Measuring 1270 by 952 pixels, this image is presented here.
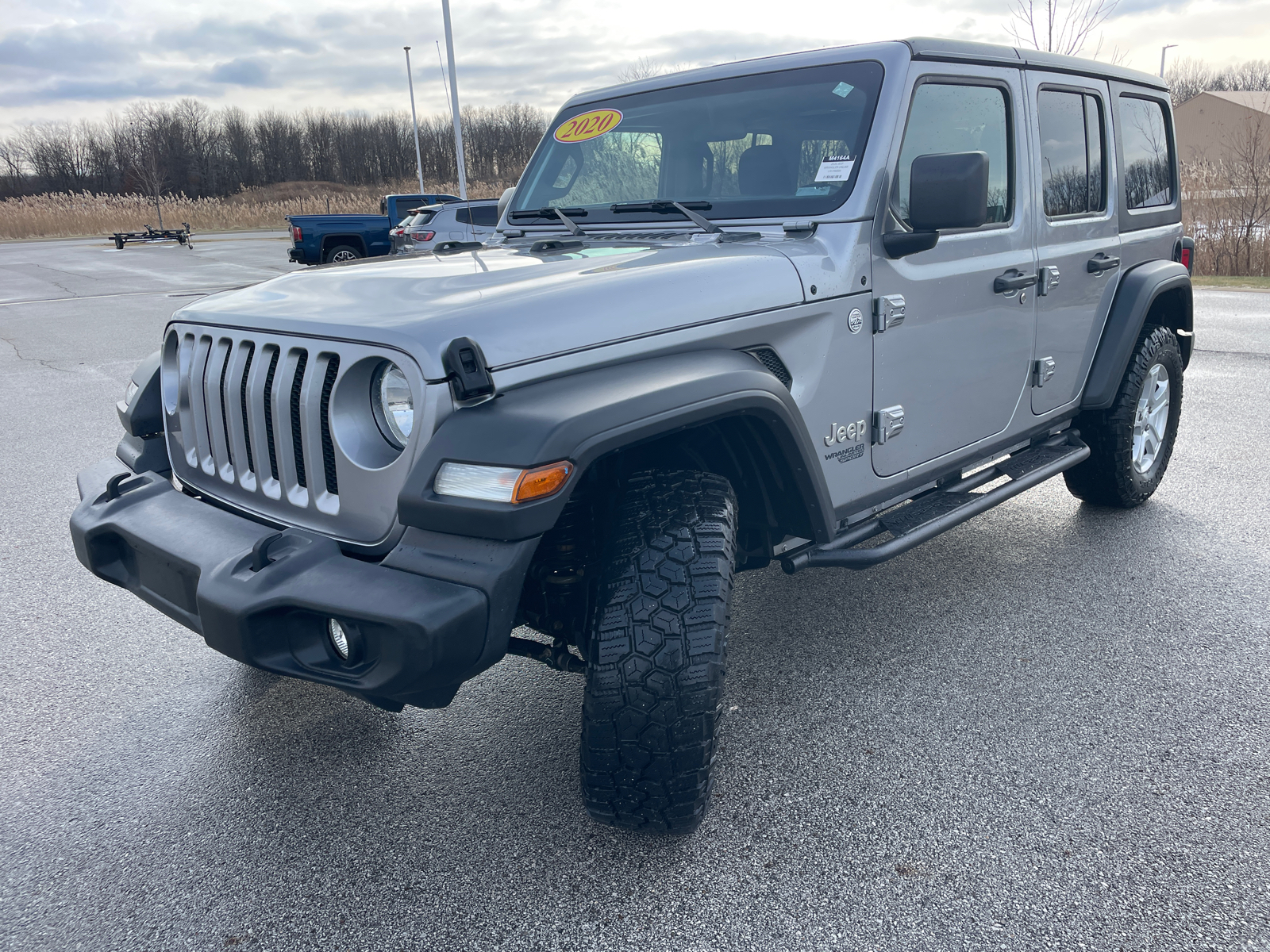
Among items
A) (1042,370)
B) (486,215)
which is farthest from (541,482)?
(486,215)

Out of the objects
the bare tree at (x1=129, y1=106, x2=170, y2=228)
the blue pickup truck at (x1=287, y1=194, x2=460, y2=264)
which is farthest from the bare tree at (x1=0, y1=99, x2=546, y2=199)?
the blue pickup truck at (x1=287, y1=194, x2=460, y2=264)

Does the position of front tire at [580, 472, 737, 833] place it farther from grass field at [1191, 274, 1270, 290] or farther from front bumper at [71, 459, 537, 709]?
grass field at [1191, 274, 1270, 290]

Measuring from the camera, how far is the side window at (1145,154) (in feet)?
13.4

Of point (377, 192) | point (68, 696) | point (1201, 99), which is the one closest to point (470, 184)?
point (377, 192)

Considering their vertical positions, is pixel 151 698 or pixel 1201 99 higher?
pixel 1201 99

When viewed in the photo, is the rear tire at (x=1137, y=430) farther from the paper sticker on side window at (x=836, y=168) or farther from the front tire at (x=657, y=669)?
the front tire at (x=657, y=669)

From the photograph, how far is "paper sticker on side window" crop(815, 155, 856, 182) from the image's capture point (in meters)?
2.77

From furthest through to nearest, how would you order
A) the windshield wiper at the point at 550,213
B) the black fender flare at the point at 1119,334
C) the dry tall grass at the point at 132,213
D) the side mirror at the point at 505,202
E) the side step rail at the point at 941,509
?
1. the dry tall grass at the point at 132,213
2. the black fender flare at the point at 1119,334
3. the side mirror at the point at 505,202
4. the windshield wiper at the point at 550,213
5. the side step rail at the point at 941,509

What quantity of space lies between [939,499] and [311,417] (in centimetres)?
210

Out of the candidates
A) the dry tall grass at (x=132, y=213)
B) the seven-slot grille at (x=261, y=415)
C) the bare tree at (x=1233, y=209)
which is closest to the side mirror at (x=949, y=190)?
the seven-slot grille at (x=261, y=415)

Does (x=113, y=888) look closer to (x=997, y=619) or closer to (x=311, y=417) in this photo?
(x=311, y=417)

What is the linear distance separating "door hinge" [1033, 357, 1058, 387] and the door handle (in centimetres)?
32

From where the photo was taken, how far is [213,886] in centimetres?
219

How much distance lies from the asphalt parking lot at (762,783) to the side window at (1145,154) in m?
1.55
